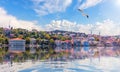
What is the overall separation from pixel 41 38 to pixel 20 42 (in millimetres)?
12508

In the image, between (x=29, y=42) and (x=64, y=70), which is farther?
(x=29, y=42)

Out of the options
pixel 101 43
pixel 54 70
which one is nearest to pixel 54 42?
pixel 101 43

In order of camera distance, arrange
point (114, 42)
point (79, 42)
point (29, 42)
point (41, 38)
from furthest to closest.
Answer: point (114, 42)
point (79, 42)
point (41, 38)
point (29, 42)

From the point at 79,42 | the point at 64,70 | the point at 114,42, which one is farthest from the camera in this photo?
the point at 114,42

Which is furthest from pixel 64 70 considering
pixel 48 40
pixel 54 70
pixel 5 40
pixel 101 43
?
pixel 101 43

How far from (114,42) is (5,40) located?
182 ft

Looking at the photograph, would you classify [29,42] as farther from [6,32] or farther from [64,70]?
[64,70]

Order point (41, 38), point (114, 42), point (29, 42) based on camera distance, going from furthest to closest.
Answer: point (114, 42)
point (41, 38)
point (29, 42)

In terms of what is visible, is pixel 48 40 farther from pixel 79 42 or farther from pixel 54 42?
pixel 79 42

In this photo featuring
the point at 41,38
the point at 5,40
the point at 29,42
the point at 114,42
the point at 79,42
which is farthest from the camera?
the point at 114,42

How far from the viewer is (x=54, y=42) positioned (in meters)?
104

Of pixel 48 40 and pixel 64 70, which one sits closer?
pixel 64 70

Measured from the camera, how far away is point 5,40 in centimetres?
8881

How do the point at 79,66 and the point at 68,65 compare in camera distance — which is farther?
the point at 68,65
